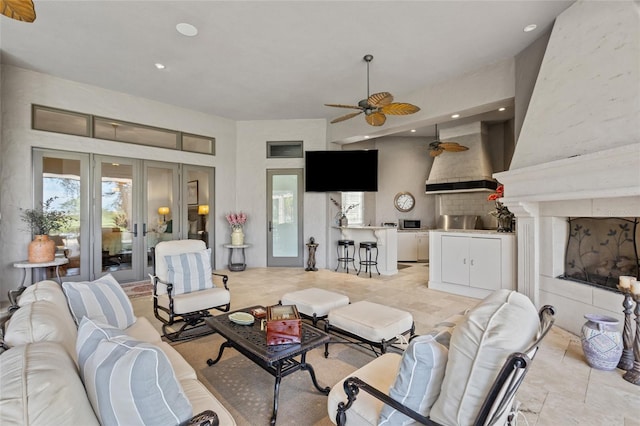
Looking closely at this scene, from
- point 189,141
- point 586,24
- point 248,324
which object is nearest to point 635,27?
point 586,24

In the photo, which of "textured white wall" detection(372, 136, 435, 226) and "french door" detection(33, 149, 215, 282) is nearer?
"french door" detection(33, 149, 215, 282)

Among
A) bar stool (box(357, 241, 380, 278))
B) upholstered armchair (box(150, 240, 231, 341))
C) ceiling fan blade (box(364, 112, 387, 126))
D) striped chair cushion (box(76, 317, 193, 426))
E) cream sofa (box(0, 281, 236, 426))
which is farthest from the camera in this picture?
bar stool (box(357, 241, 380, 278))

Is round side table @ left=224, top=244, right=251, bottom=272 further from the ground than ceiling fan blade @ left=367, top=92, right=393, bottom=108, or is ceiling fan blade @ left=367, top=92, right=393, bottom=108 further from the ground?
ceiling fan blade @ left=367, top=92, right=393, bottom=108

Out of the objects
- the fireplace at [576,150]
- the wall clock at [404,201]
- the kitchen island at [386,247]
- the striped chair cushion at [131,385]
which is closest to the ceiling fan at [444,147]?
the wall clock at [404,201]

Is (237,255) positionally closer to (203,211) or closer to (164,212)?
(203,211)

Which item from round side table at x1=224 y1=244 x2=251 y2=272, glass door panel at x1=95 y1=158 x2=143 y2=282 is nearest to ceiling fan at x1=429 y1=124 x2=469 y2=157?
round side table at x1=224 y1=244 x2=251 y2=272

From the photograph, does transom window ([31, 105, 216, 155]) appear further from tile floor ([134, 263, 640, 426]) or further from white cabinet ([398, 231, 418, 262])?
white cabinet ([398, 231, 418, 262])

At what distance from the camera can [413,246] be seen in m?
8.38

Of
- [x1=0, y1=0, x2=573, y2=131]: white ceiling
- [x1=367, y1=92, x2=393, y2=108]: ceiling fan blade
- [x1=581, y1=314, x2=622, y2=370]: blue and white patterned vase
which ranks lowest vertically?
[x1=581, y1=314, x2=622, y2=370]: blue and white patterned vase

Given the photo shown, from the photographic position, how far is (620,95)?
2.67 metres

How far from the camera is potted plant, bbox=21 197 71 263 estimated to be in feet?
14.1

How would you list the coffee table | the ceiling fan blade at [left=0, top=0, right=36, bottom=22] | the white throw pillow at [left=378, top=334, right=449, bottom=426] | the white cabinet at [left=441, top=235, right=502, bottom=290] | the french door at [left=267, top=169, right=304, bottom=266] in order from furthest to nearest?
the french door at [left=267, top=169, right=304, bottom=266], the white cabinet at [left=441, top=235, right=502, bottom=290], the coffee table, the ceiling fan blade at [left=0, top=0, right=36, bottom=22], the white throw pillow at [left=378, top=334, right=449, bottom=426]

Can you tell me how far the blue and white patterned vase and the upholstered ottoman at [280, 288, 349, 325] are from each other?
217 centimetres

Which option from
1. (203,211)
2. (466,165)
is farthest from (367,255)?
(203,211)
